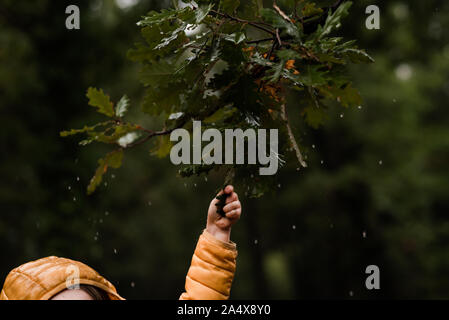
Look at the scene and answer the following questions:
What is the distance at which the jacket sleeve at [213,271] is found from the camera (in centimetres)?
217

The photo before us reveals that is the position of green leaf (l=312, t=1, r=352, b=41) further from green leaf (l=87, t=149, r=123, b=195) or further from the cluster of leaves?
green leaf (l=87, t=149, r=123, b=195)

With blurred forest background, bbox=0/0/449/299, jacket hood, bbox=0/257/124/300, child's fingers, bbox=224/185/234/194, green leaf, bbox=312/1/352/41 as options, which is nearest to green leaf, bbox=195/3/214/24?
green leaf, bbox=312/1/352/41

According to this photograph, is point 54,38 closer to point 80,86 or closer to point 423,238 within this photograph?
point 80,86

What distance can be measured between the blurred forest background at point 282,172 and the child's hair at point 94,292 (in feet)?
13.0

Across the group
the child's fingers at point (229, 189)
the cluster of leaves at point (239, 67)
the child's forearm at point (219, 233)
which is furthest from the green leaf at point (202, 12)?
the child's forearm at point (219, 233)

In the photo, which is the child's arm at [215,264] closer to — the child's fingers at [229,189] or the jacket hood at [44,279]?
the child's fingers at [229,189]

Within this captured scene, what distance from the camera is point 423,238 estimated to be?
35.9ft

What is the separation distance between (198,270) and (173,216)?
1569 cm

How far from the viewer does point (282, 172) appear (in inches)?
444

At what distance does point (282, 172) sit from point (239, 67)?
9.68 meters

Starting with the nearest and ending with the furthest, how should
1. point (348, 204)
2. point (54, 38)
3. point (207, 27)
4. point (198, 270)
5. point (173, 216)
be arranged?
1. point (207, 27)
2. point (198, 270)
3. point (54, 38)
4. point (348, 204)
5. point (173, 216)

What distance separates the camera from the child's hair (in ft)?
7.23

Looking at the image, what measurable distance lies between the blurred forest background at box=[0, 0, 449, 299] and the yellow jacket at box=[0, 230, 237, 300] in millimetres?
3816

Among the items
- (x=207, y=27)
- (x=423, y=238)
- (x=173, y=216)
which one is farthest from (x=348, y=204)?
(x=207, y=27)
